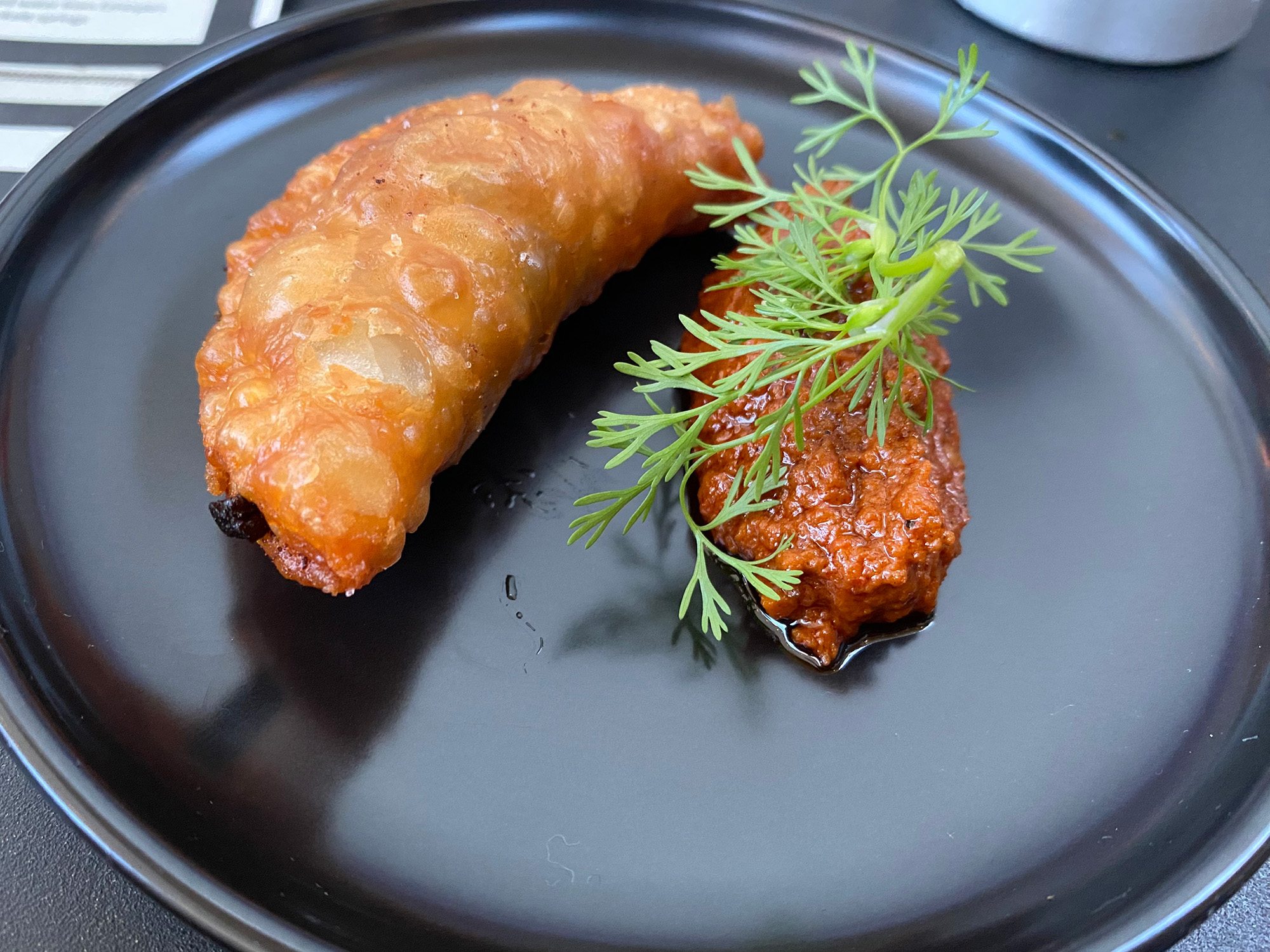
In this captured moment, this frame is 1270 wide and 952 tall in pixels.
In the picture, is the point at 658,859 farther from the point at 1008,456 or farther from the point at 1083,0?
the point at 1083,0

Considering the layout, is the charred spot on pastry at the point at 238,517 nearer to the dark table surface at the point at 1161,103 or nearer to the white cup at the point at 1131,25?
the dark table surface at the point at 1161,103

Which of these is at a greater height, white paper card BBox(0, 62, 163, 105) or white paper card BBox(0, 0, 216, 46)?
white paper card BBox(0, 0, 216, 46)

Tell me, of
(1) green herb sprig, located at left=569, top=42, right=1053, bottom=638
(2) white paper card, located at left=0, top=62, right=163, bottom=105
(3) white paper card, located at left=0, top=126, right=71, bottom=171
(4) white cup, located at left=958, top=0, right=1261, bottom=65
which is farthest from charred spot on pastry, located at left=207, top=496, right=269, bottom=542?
(4) white cup, located at left=958, top=0, right=1261, bottom=65

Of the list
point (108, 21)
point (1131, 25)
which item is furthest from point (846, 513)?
point (108, 21)

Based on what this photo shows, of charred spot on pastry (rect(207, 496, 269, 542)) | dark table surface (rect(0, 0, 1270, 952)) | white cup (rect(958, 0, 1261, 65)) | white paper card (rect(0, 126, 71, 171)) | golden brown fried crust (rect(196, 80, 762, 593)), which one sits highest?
white cup (rect(958, 0, 1261, 65))

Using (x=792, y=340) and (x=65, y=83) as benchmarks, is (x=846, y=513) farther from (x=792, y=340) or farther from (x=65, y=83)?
(x=65, y=83)

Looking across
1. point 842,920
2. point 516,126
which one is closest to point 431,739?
point 842,920

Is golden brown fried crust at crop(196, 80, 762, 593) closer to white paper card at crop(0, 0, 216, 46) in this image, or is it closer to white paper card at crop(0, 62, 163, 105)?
white paper card at crop(0, 62, 163, 105)
